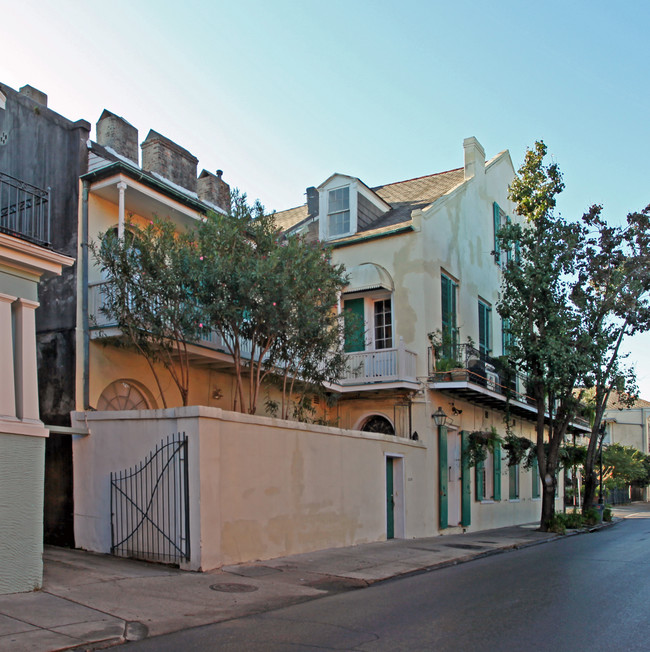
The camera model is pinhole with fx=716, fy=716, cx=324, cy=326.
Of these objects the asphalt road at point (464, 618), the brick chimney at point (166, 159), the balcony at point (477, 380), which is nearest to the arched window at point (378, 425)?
the balcony at point (477, 380)

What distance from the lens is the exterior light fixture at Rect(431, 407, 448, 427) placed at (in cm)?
1866

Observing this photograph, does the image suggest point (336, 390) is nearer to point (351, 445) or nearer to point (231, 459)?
point (351, 445)

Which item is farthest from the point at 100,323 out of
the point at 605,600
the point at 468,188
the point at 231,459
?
the point at 468,188

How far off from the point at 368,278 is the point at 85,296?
28.6 feet

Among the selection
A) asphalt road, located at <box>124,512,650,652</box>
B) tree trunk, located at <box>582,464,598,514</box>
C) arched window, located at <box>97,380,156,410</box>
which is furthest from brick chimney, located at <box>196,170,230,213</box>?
tree trunk, located at <box>582,464,598,514</box>

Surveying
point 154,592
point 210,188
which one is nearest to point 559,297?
point 210,188

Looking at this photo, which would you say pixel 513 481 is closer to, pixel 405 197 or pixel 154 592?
pixel 405 197

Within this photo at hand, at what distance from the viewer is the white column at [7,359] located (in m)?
8.63

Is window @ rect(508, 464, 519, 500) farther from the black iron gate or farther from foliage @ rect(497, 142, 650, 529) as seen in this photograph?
the black iron gate

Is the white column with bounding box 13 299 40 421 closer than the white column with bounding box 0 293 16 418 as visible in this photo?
No

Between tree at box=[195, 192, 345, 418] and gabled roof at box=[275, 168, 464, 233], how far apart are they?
744 cm

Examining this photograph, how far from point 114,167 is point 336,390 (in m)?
8.25

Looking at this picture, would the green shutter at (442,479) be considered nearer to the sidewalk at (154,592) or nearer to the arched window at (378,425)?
the arched window at (378,425)

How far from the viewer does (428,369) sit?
18625 millimetres
